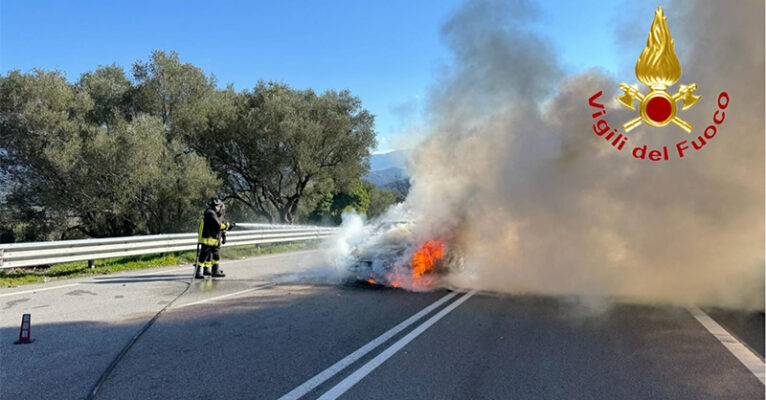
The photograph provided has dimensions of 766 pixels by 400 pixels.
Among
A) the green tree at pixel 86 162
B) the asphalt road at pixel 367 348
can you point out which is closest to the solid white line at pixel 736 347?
the asphalt road at pixel 367 348

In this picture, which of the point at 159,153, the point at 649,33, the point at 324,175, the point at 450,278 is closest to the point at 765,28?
the point at 649,33

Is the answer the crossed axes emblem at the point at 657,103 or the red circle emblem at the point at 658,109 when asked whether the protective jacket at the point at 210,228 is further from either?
the red circle emblem at the point at 658,109

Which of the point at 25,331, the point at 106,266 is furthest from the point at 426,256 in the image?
Result: the point at 106,266

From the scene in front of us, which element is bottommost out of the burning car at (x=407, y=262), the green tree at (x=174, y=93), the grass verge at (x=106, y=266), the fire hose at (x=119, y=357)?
the fire hose at (x=119, y=357)

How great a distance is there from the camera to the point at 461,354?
4.67m

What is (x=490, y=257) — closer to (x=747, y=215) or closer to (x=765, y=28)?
Result: (x=747, y=215)

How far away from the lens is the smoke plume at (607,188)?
694cm

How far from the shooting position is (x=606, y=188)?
25.4ft

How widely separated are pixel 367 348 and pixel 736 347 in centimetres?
401

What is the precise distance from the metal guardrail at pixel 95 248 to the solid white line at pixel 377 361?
8.07 metres

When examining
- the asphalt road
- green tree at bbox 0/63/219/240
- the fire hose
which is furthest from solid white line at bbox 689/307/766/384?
green tree at bbox 0/63/219/240

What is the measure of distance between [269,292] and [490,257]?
4195 millimetres

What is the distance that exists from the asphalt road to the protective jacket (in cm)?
215

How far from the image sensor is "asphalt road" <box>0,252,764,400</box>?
376 cm
